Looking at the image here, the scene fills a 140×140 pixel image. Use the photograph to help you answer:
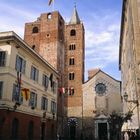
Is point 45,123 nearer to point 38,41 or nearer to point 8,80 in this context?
point 8,80

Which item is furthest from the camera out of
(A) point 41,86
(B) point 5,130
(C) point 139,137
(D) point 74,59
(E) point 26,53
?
(D) point 74,59

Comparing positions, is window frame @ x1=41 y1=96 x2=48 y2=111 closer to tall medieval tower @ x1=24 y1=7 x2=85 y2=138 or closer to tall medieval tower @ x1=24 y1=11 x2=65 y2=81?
tall medieval tower @ x1=24 y1=7 x2=85 y2=138

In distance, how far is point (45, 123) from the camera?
31.8 m

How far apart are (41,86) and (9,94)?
8.06m

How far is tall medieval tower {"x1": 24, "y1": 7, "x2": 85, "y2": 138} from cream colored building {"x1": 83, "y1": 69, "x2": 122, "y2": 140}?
1206 mm

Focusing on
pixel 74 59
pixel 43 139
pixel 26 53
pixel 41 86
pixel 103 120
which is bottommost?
pixel 43 139

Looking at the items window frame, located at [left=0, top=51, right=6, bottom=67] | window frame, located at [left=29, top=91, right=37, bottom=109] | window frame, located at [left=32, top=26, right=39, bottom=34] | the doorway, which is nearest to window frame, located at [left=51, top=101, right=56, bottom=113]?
window frame, located at [left=29, top=91, right=37, bottom=109]

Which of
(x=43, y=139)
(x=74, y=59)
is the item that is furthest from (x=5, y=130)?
(x=74, y=59)

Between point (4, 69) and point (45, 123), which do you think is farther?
point (45, 123)

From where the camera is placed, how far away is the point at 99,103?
46.2 m

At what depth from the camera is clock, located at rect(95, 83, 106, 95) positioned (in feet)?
154

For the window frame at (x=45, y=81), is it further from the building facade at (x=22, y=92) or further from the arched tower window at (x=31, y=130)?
the arched tower window at (x=31, y=130)

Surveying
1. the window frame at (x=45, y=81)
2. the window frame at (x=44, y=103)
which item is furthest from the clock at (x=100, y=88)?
the window frame at (x=44, y=103)

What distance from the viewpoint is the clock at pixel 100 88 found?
46.8m
